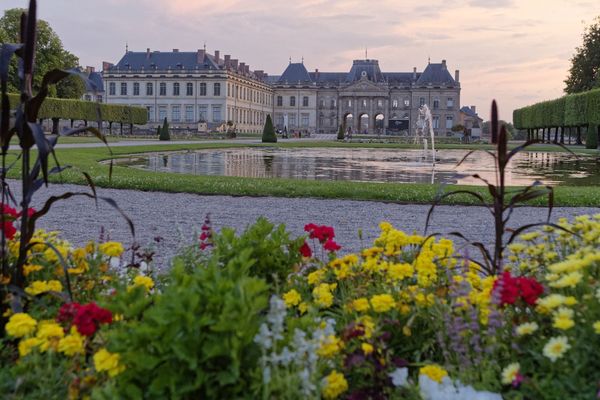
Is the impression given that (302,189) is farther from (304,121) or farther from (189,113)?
(304,121)

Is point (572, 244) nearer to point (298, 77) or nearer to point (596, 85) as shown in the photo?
point (596, 85)

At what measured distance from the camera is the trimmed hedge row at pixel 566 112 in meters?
31.1

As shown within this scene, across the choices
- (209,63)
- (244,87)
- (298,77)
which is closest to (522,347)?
(209,63)

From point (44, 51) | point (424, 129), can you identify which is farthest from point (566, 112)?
point (44, 51)

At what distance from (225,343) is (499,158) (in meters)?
1.52

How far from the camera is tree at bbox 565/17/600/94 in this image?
43406 millimetres

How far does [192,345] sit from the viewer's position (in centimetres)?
180

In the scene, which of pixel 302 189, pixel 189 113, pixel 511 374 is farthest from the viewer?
pixel 189 113

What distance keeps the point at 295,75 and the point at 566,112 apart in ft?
201

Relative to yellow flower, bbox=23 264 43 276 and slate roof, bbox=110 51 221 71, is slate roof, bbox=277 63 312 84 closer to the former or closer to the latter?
slate roof, bbox=110 51 221 71

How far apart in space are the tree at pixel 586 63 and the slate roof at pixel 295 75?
49.9m

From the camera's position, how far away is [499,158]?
8.82 feet

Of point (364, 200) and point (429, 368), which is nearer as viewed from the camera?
point (429, 368)

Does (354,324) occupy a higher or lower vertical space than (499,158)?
lower
